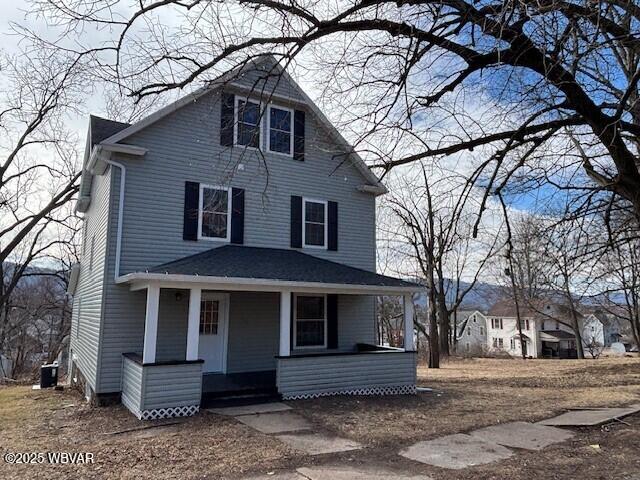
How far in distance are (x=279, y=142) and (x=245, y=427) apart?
751 cm

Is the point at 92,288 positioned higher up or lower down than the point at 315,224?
lower down

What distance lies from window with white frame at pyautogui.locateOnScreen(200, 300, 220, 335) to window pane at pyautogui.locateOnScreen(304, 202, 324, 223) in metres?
A: 3.33

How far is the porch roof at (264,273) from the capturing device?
8812 millimetres

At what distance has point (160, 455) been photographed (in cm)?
598

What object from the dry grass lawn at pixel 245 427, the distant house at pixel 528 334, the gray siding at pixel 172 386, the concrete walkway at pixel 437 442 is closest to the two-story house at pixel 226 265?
the gray siding at pixel 172 386

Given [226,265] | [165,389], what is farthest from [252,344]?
[165,389]

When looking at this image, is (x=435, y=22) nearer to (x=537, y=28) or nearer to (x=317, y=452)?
(x=537, y=28)

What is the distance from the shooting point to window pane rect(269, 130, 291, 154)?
12.2m

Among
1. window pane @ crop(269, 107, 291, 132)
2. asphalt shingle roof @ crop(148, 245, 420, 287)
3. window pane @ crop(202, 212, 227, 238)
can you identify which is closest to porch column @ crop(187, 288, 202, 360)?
asphalt shingle roof @ crop(148, 245, 420, 287)

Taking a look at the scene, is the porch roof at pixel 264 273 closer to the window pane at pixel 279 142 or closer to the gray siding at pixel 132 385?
the gray siding at pixel 132 385

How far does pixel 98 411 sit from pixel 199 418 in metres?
2.52

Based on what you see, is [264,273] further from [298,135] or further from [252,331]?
[298,135]

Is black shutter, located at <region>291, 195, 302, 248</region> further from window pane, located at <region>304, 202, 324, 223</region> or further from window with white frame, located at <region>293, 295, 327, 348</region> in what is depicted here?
window with white frame, located at <region>293, 295, 327, 348</region>

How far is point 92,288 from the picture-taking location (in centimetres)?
1130
